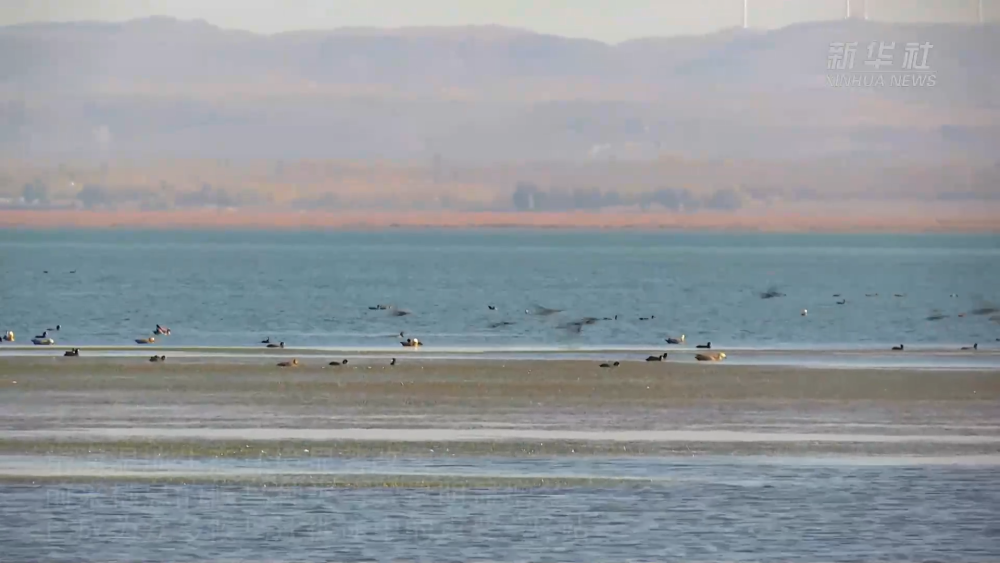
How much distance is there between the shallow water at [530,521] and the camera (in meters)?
16.3

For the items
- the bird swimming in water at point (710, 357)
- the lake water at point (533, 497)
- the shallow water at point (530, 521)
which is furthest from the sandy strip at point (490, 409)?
the shallow water at point (530, 521)

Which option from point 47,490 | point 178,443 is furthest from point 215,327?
point 47,490

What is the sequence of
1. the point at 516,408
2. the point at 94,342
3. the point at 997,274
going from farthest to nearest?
the point at 997,274, the point at 94,342, the point at 516,408

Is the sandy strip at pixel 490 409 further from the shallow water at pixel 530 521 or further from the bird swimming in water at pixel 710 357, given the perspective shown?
the shallow water at pixel 530 521

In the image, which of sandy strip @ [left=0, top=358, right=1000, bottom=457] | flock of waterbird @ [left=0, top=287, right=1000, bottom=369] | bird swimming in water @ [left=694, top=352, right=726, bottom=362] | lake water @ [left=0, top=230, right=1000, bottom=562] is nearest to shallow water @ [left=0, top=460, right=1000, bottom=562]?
lake water @ [left=0, top=230, right=1000, bottom=562]

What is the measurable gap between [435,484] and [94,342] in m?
33.4

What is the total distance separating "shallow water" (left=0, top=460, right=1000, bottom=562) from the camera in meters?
16.3

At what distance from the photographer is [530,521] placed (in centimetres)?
1792

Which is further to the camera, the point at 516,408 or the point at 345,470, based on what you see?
the point at 516,408

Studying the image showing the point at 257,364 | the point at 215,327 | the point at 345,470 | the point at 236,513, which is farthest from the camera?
the point at 215,327

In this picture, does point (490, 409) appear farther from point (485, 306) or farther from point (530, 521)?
point (485, 306)

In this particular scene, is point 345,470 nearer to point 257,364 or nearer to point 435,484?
point 435,484

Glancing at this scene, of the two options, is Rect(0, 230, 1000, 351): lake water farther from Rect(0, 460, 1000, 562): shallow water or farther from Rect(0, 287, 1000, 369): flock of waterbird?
Rect(0, 460, 1000, 562): shallow water

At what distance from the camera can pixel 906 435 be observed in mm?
26359
